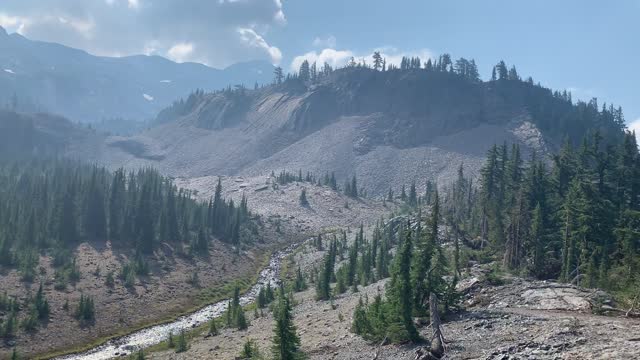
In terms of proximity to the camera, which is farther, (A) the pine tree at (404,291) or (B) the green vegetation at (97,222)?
(B) the green vegetation at (97,222)

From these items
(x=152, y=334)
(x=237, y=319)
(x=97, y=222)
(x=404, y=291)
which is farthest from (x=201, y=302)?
(x=404, y=291)

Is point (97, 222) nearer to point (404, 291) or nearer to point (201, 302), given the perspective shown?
point (201, 302)

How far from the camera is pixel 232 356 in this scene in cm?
6047

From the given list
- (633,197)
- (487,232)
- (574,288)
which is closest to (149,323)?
(487,232)

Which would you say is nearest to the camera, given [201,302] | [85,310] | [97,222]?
[85,310]

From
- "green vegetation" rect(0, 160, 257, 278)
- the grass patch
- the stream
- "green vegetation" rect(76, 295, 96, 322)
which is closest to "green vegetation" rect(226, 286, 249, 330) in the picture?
the stream

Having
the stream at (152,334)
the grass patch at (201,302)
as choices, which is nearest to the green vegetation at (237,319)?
the stream at (152,334)

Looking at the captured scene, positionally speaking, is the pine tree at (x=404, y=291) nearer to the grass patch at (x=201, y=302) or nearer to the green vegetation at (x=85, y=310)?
the grass patch at (x=201, y=302)

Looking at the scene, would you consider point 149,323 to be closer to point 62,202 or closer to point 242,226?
point 62,202

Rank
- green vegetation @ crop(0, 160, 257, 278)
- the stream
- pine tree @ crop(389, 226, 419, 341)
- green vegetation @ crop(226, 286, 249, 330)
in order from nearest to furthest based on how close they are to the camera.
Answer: pine tree @ crop(389, 226, 419, 341)
green vegetation @ crop(226, 286, 249, 330)
the stream
green vegetation @ crop(0, 160, 257, 278)

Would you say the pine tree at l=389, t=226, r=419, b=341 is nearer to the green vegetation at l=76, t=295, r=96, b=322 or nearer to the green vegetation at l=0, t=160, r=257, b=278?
the green vegetation at l=76, t=295, r=96, b=322

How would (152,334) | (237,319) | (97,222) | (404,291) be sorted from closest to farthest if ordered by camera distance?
(404,291) < (237,319) < (152,334) < (97,222)

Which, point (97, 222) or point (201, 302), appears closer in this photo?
point (201, 302)

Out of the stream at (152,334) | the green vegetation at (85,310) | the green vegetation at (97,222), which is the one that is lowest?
the stream at (152,334)
